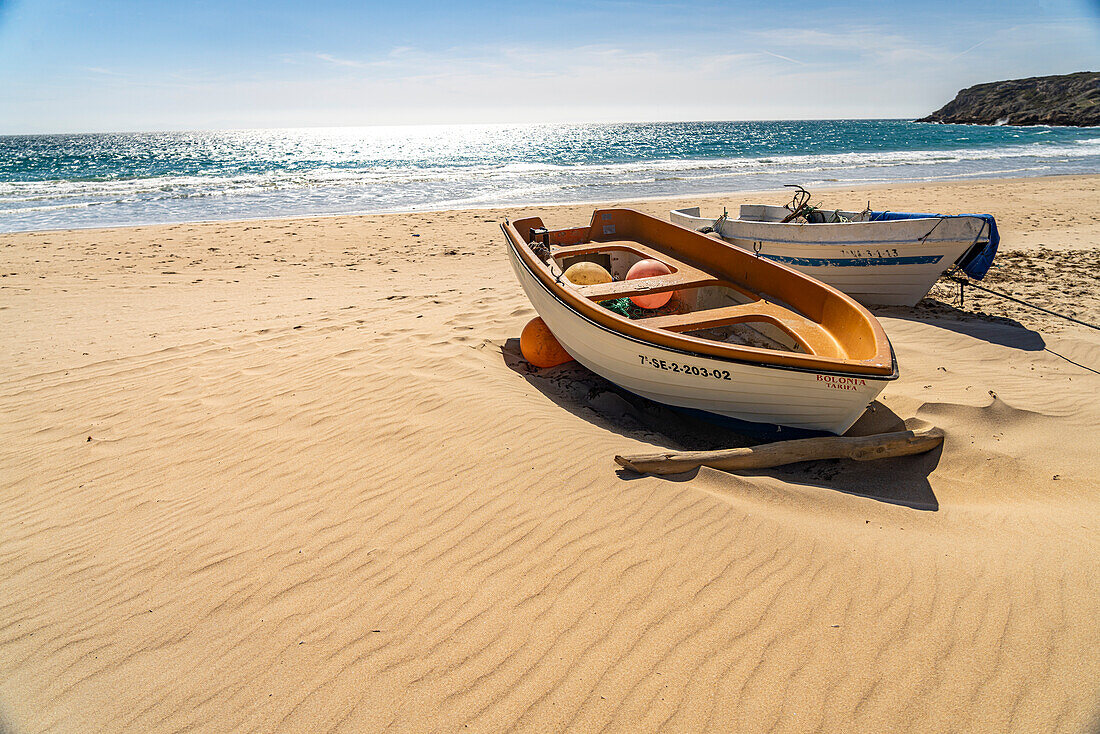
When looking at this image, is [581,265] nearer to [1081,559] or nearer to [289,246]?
[1081,559]

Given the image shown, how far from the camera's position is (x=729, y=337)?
16.4 feet

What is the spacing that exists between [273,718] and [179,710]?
0.39 metres

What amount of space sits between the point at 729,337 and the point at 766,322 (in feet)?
1.26

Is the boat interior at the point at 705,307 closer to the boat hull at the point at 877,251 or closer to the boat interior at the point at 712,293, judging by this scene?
the boat interior at the point at 712,293

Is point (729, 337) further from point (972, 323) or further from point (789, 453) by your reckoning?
point (972, 323)

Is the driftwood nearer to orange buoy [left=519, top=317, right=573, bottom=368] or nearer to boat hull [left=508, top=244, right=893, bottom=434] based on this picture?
boat hull [left=508, top=244, right=893, bottom=434]

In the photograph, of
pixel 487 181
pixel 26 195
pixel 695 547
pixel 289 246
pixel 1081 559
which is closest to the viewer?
pixel 1081 559

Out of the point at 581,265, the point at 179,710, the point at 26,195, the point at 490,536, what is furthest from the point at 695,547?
the point at 26,195

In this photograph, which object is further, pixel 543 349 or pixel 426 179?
pixel 426 179

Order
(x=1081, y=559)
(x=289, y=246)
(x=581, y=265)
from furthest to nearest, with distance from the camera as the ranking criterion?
(x=289, y=246) → (x=581, y=265) → (x=1081, y=559)

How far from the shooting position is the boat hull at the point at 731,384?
138 inches

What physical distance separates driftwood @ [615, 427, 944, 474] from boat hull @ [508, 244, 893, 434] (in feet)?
0.66

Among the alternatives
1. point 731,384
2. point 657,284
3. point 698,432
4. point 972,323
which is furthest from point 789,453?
point 972,323

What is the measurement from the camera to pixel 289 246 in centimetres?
1220
